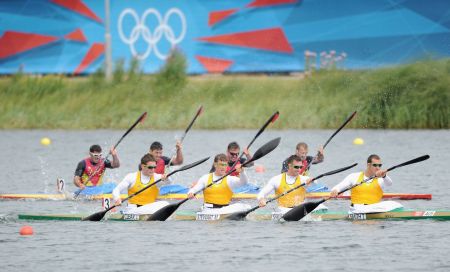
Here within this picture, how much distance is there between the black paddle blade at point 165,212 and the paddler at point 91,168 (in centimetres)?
340

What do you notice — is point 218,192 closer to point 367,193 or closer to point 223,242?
point 223,242

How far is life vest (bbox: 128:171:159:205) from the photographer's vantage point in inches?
831

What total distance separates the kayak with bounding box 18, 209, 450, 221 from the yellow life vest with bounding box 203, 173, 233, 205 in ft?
1.05

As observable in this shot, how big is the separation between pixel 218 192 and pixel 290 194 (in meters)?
1.25

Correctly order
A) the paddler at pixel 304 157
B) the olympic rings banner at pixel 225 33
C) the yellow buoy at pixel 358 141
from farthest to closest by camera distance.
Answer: the olympic rings banner at pixel 225 33 < the yellow buoy at pixel 358 141 < the paddler at pixel 304 157

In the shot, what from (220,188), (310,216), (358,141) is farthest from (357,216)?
(358,141)

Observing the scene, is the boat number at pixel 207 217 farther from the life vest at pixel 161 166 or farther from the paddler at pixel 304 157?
the life vest at pixel 161 166

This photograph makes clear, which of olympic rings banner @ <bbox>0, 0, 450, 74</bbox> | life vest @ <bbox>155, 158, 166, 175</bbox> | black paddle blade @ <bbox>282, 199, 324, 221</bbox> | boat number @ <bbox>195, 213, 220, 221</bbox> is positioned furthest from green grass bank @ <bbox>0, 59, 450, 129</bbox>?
boat number @ <bbox>195, 213, 220, 221</bbox>

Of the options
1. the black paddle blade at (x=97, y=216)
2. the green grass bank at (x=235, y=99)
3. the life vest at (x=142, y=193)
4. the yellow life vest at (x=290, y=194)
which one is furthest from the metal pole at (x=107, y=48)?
the yellow life vest at (x=290, y=194)

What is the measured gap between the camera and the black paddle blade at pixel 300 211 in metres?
20.4

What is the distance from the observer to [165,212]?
20.9 metres

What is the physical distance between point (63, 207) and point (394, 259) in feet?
27.9

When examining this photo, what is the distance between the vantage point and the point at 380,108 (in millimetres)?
36156

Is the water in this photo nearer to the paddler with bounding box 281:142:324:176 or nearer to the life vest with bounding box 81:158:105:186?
the life vest with bounding box 81:158:105:186
